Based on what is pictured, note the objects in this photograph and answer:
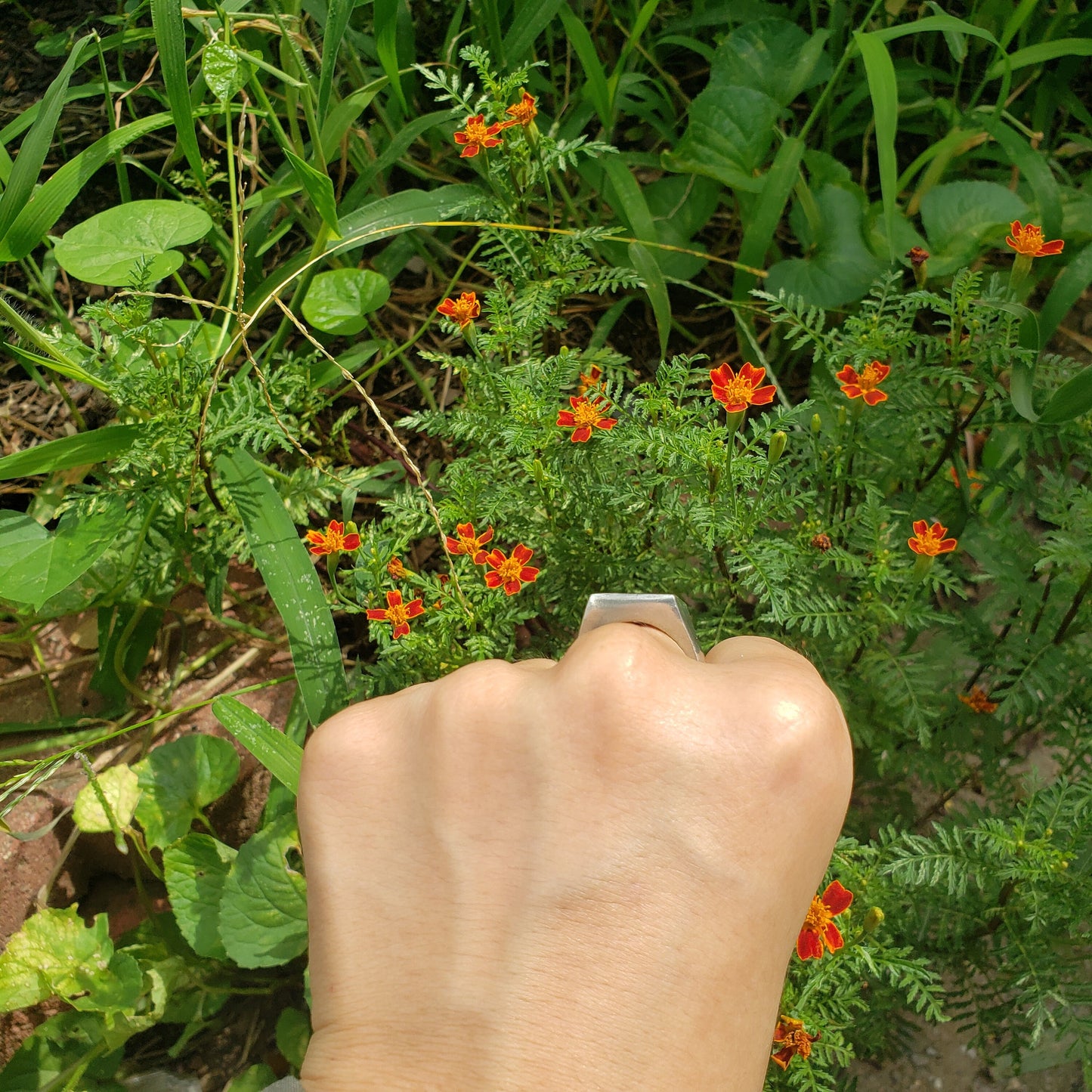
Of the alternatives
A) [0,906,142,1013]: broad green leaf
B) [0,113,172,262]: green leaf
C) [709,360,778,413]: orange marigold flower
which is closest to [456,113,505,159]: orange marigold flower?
[709,360,778,413]: orange marigold flower

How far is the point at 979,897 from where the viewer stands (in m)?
1.50

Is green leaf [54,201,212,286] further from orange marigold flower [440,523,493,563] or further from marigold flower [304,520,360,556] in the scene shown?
orange marigold flower [440,523,493,563]

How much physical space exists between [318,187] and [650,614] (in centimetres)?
105

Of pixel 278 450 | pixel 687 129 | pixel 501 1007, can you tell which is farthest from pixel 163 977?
pixel 687 129

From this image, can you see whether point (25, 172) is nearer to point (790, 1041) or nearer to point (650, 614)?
point (650, 614)

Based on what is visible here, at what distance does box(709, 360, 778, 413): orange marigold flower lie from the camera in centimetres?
116

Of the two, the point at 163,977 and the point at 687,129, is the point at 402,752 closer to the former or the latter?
the point at 163,977

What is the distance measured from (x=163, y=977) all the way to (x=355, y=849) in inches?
46.9

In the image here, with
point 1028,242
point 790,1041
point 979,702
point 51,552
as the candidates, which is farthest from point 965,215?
point 51,552

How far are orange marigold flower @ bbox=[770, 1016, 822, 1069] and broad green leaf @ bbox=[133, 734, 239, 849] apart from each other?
3.59ft

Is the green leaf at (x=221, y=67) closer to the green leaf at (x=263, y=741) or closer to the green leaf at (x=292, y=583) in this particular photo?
the green leaf at (x=292, y=583)

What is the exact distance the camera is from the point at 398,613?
1.25 m

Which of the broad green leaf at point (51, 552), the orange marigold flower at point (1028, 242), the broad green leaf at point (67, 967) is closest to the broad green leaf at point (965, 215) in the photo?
the orange marigold flower at point (1028, 242)

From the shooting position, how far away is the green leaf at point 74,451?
4.96ft
